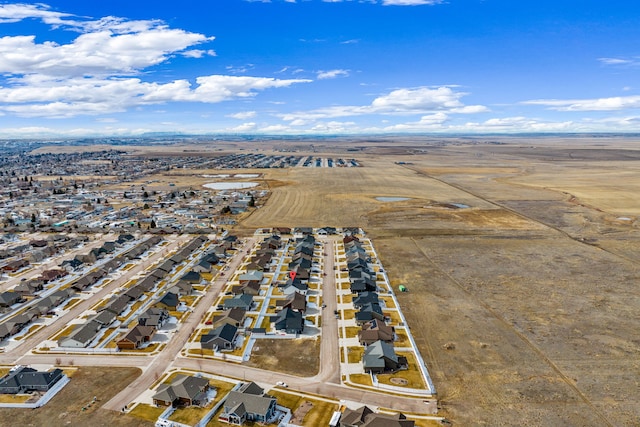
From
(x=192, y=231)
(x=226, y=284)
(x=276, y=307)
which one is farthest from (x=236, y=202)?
(x=276, y=307)

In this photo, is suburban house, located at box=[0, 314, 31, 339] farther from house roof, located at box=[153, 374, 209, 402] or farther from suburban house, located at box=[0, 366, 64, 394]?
house roof, located at box=[153, 374, 209, 402]

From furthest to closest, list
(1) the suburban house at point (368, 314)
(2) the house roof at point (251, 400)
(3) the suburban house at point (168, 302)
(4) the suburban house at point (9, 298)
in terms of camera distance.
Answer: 1. (4) the suburban house at point (9, 298)
2. (3) the suburban house at point (168, 302)
3. (1) the suburban house at point (368, 314)
4. (2) the house roof at point (251, 400)

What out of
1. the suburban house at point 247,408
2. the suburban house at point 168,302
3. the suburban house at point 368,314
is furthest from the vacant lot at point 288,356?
the suburban house at point 168,302

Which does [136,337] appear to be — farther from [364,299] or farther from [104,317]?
[364,299]

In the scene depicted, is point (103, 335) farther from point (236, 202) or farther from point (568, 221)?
point (568, 221)

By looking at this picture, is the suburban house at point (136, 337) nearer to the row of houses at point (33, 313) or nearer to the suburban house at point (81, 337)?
the suburban house at point (81, 337)

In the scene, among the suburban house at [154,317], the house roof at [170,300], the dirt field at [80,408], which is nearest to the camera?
the dirt field at [80,408]
